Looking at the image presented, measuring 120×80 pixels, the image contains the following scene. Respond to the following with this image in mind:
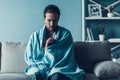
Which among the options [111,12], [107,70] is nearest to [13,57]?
[107,70]

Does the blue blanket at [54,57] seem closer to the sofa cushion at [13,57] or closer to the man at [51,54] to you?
the man at [51,54]

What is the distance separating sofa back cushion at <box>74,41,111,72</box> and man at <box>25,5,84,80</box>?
215mm

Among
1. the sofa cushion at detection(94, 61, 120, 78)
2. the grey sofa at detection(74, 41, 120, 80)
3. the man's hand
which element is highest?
the man's hand

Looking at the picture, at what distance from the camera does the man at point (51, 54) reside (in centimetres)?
261

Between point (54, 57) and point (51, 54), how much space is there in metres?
0.04

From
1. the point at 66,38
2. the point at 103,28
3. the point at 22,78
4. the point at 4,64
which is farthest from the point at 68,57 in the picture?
the point at 103,28

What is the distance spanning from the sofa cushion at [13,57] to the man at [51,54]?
6.6 inches

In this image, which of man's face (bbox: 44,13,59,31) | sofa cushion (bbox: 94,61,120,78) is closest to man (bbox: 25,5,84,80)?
man's face (bbox: 44,13,59,31)

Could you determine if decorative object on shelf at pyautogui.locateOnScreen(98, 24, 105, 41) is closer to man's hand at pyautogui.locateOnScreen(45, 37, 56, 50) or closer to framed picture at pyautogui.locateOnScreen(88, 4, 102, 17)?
framed picture at pyautogui.locateOnScreen(88, 4, 102, 17)

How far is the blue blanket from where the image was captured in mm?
2633

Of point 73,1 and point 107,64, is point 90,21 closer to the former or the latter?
point 73,1

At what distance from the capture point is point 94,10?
415 centimetres

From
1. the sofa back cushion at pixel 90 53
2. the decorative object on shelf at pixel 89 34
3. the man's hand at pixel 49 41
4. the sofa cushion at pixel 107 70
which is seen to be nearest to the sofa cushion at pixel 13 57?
the man's hand at pixel 49 41

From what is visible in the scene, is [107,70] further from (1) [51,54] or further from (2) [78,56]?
(1) [51,54]
